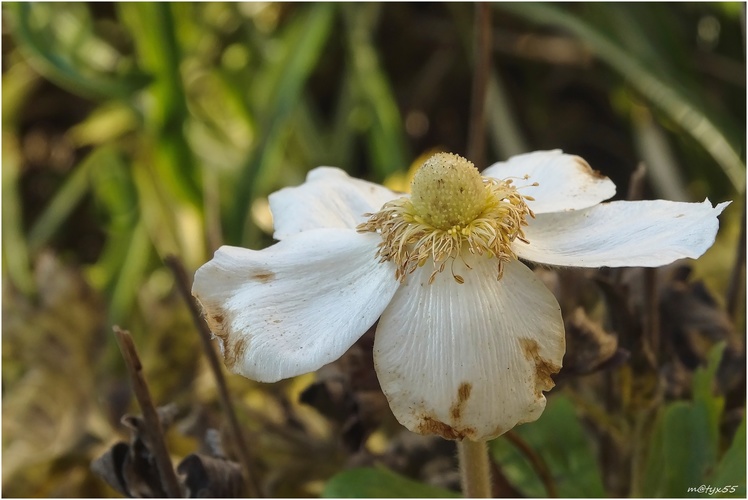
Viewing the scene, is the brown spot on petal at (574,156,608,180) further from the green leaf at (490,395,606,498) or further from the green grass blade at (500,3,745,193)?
the green grass blade at (500,3,745,193)

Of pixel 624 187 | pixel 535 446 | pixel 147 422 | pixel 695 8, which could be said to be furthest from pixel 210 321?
pixel 695 8

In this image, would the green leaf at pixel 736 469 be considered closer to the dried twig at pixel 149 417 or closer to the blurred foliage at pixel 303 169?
the blurred foliage at pixel 303 169

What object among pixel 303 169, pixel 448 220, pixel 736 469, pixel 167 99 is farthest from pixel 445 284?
pixel 303 169

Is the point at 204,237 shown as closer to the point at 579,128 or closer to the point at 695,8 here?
the point at 579,128

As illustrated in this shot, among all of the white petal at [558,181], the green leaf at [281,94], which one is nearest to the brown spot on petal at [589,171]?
the white petal at [558,181]

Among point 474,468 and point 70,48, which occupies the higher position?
point 70,48

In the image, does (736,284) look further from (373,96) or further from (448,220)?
(373,96)
